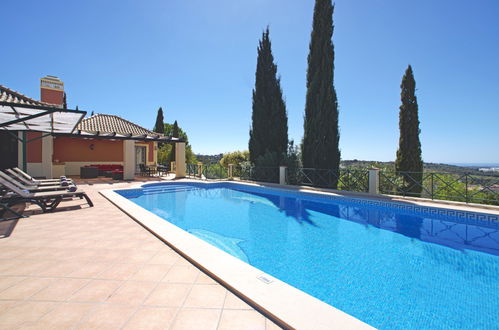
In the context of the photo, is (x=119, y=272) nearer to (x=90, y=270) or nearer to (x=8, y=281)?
(x=90, y=270)

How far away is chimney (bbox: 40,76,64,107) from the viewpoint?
15.6 meters

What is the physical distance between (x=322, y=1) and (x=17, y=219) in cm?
1674

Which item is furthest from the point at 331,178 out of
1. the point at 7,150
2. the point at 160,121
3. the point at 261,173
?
the point at 160,121

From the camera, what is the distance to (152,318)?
2.04 m

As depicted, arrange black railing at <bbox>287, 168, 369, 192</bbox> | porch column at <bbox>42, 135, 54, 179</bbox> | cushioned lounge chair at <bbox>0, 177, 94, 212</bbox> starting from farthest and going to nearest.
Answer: porch column at <bbox>42, 135, 54, 179</bbox>, black railing at <bbox>287, 168, 369, 192</bbox>, cushioned lounge chair at <bbox>0, 177, 94, 212</bbox>

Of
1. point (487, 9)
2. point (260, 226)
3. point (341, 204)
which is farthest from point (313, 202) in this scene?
point (487, 9)

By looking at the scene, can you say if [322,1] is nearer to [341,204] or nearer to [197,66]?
[197,66]

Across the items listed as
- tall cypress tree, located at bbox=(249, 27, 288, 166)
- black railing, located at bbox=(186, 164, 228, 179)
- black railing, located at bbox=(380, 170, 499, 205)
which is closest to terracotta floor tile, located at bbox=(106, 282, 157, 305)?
black railing, located at bbox=(380, 170, 499, 205)

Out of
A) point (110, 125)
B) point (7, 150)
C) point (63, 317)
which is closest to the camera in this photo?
point (63, 317)

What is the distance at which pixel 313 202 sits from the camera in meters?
9.88

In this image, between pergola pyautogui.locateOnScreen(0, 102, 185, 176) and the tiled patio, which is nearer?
the tiled patio

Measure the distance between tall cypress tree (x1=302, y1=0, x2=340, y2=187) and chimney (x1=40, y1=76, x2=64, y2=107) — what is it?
55.9 feet

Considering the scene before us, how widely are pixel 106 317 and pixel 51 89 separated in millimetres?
20190

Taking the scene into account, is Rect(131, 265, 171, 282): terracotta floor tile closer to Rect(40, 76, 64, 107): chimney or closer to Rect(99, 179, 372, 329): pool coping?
Rect(99, 179, 372, 329): pool coping
